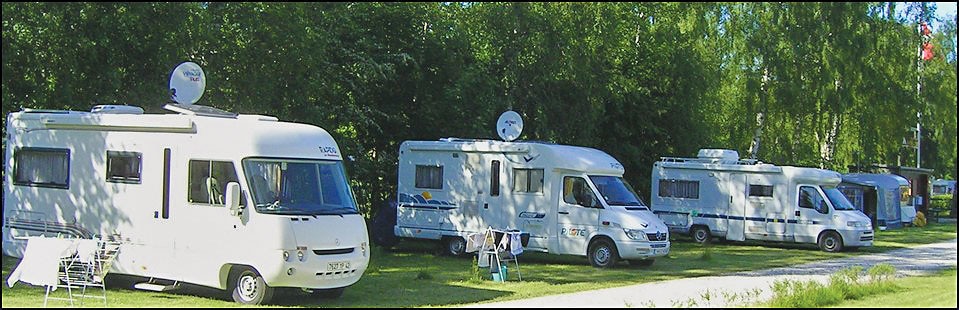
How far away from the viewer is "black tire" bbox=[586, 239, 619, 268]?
730 inches

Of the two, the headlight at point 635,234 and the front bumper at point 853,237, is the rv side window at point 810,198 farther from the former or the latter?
the headlight at point 635,234

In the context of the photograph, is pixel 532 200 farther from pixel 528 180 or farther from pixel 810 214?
Result: pixel 810 214

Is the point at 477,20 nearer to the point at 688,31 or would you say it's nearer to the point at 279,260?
the point at 688,31

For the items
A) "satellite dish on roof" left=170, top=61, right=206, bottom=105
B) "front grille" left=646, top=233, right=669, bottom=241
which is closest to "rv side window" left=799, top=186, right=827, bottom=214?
"front grille" left=646, top=233, right=669, bottom=241

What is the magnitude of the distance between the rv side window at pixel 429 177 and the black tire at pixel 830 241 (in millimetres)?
9905

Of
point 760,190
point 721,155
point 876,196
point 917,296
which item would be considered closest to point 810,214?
point 760,190

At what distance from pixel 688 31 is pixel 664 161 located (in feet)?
15.1

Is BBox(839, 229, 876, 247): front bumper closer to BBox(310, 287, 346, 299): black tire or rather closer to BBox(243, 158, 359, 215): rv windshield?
BBox(310, 287, 346, 299): black tire

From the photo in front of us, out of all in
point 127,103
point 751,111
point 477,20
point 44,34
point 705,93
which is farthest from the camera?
point 705,93

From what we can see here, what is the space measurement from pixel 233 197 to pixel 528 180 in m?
7.93

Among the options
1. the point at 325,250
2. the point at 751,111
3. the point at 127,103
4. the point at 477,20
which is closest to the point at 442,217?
the point at 477,20

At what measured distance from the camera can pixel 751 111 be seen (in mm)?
28625

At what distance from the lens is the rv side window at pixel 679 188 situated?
84.8ft

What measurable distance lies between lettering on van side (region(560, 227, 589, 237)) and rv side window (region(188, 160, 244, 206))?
7896mm
